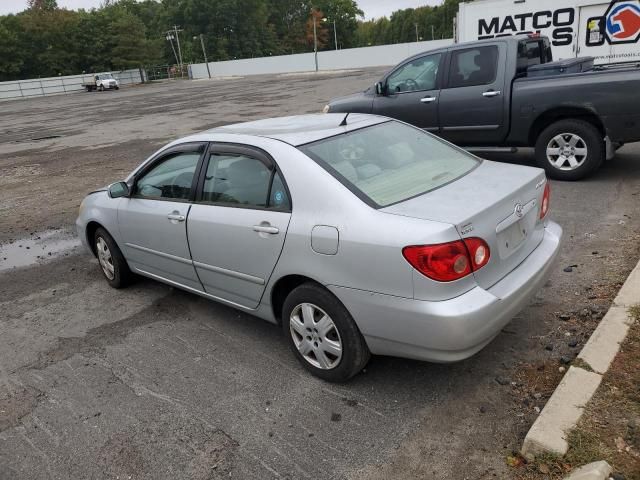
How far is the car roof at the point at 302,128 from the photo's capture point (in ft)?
12.2

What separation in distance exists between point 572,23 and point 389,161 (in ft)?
33.9

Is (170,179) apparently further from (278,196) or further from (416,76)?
(416,76)

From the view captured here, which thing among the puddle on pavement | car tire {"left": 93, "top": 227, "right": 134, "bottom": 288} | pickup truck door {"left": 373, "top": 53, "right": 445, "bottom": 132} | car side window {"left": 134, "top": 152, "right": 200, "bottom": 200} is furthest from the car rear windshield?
the puddle on pavement

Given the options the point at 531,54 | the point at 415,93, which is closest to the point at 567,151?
the point at 531,54

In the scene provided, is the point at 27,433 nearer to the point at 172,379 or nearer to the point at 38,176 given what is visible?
the point at 172,379

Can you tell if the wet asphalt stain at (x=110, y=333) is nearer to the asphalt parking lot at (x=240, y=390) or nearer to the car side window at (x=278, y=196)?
the asphalt parking lot at (x=240, y=390)

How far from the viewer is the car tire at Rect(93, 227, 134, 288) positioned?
5.07 metres

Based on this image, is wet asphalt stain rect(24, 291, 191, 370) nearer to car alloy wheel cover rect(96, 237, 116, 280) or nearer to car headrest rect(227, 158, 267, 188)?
car alloy wheel cover rect(96, 237, 116, 280)

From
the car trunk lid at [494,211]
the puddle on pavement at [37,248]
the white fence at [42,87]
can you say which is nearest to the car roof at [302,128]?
the car trunk lid at [494,211]

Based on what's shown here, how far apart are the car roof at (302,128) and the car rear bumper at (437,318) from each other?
1.18 m

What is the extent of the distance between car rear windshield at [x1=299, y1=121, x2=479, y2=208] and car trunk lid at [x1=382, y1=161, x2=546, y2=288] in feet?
0.44

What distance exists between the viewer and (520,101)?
734 cm

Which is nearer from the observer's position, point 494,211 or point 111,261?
point 494,211

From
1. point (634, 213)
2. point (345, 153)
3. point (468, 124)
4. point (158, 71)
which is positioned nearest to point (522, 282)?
point (345, 153)
